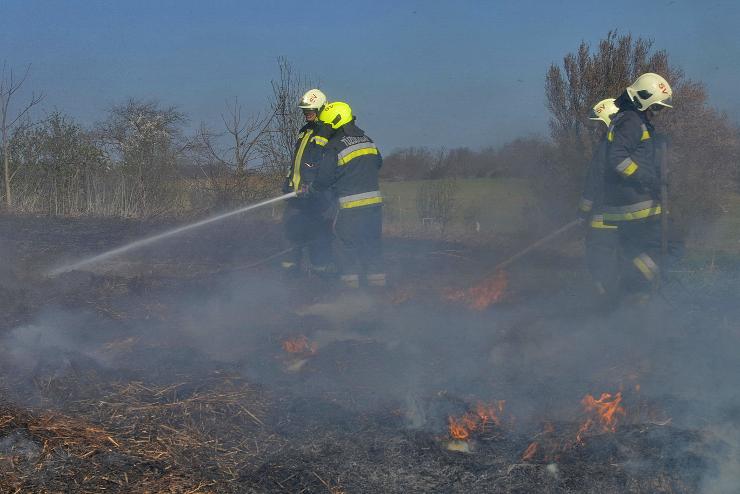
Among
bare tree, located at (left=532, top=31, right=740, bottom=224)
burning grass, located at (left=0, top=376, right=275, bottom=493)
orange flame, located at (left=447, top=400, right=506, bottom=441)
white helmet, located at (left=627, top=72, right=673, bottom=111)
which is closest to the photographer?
burning grass, located at (left=0, top=376, right=275, bottom=493)

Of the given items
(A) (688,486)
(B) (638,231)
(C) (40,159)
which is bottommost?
(A) (688,486)

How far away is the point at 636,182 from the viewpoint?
19.6ft

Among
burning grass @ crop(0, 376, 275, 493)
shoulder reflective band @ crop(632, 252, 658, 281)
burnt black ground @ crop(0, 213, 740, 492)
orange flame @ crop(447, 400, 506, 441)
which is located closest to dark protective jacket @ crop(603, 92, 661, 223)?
shoulder reflective band @ crop(632, 252, 658, 281)

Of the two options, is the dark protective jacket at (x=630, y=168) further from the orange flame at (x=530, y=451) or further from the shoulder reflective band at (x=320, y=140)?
the orange flame at (x=530, y=451)

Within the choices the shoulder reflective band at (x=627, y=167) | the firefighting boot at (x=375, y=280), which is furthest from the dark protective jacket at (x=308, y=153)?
the shoulder reflective band at (x=627, y=167)

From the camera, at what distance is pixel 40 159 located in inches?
590

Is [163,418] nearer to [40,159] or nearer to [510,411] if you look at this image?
[510,411]

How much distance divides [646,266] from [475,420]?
3227mm

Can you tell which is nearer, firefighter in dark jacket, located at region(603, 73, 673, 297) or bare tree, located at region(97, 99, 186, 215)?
firefighter in dark jacket, located at region(603, 73, 673, 297)

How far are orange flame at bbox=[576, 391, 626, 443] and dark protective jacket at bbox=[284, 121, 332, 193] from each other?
4331mm

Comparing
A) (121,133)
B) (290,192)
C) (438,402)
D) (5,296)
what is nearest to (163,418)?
(438,402)

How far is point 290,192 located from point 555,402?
14.9 feet

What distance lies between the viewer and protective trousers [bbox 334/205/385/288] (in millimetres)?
7285

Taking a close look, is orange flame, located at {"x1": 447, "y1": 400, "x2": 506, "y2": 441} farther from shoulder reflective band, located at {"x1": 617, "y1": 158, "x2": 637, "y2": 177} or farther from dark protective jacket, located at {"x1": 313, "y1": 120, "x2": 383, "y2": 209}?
dark protective jacket, located at {"x1": 313, "y1": 120, "x2": 383, "y2": 209}
